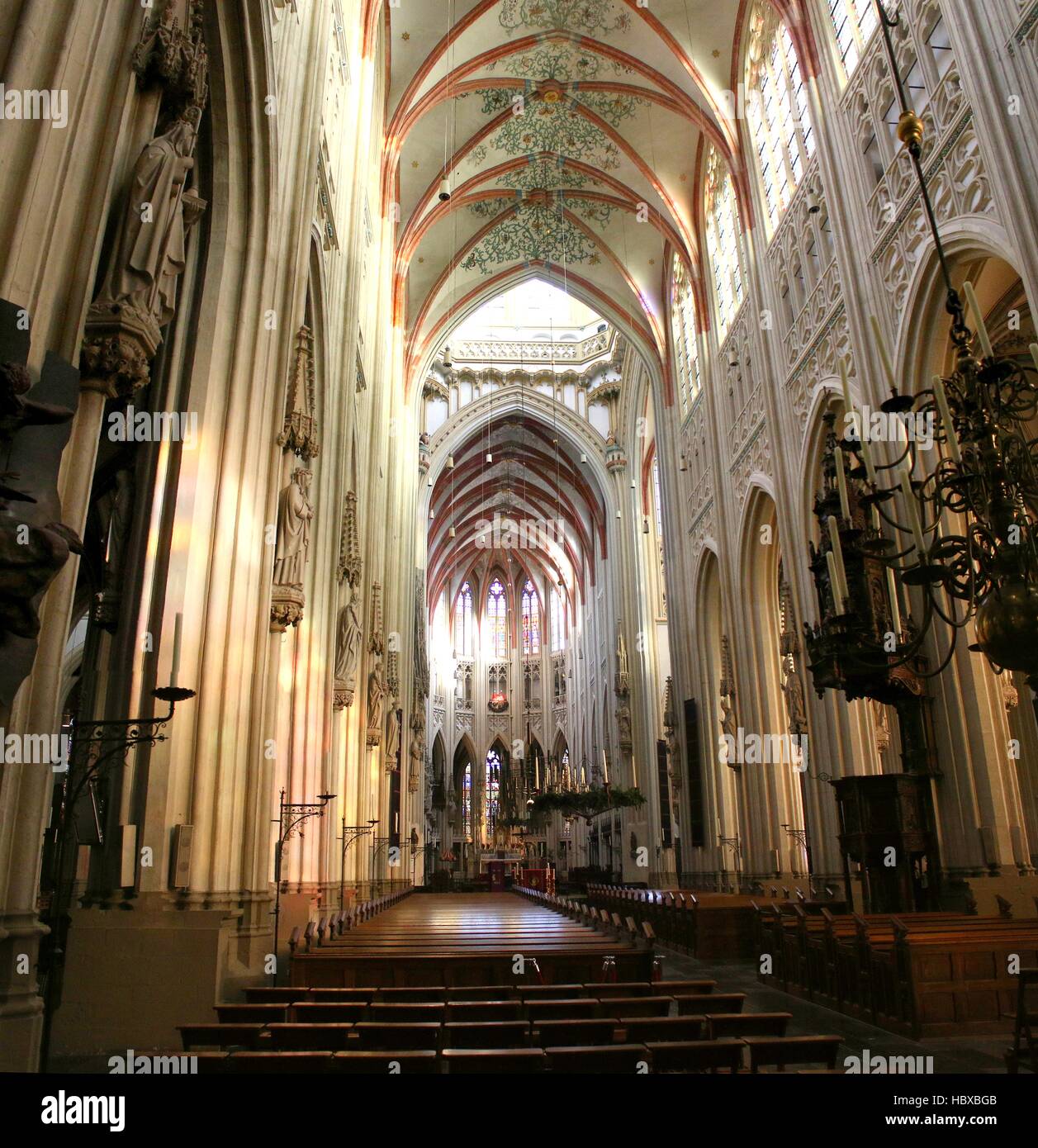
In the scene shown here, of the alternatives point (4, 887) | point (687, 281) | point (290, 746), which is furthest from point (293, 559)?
point (687, 281)

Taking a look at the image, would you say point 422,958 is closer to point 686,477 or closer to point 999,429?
point 999,429

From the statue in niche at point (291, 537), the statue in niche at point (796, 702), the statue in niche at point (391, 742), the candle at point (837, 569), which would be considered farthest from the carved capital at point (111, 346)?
the statue in niche at point (391, 742)

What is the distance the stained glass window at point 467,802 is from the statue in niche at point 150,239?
44.2 meters

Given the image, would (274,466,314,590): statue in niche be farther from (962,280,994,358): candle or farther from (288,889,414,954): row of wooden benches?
(962,280,994,358): candle

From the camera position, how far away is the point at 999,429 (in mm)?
5020

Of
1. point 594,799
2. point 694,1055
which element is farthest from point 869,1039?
point 594,799

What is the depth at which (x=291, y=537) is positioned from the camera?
27.8 ft

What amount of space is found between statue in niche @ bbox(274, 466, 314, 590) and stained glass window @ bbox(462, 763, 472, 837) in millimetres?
40181

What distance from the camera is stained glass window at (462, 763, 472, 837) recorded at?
46.7 m

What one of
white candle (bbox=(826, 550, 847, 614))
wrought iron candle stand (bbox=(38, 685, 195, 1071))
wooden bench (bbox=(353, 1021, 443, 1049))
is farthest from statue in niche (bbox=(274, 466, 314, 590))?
white candle (bbox=(826, 550, 847, 614))

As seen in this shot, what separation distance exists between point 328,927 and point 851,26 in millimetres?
14093

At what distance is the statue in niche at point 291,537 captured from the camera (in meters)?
8.36

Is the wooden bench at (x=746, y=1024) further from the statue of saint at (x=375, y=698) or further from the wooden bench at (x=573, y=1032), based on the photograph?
the statue of saint at (x=375, y=698)

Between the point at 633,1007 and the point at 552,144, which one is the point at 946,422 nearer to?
the point at 633,1007
